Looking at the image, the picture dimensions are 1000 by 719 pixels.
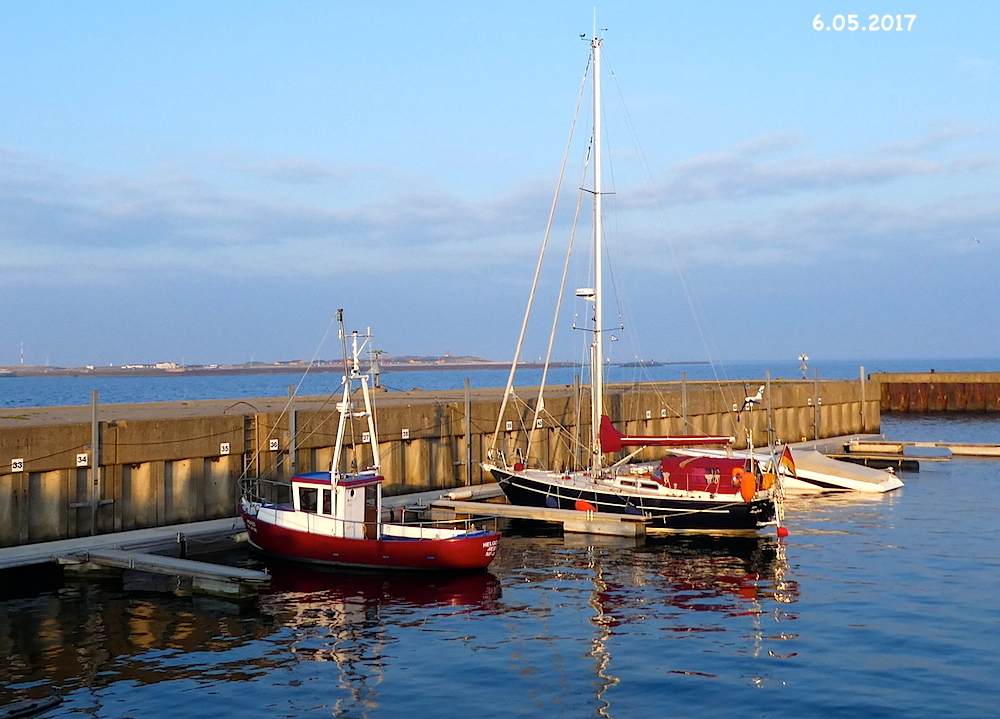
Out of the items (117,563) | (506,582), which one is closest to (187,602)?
(117,563)

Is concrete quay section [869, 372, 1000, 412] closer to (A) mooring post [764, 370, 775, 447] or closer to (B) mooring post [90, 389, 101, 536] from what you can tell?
(A) mooring post [764, 370, 775, 447]

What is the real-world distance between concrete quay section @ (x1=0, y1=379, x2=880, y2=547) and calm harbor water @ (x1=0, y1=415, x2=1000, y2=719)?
312 cm

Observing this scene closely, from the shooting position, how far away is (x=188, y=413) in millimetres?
39125

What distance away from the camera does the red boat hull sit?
2852 cm

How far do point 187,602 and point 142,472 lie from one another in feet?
23.9

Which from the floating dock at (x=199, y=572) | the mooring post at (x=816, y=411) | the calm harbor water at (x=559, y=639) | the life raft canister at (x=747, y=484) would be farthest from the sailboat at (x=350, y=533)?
the mooring post at (x=816, y=411)

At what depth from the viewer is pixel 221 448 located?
3334 cm

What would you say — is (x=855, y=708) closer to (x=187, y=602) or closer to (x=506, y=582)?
(x=506, y=582)

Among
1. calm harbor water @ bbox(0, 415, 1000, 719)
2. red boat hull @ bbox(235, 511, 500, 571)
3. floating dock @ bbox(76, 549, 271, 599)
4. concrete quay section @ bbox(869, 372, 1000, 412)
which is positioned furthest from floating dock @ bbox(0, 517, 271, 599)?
concrete quay section @ bbox(869, 372, 1000, 412)

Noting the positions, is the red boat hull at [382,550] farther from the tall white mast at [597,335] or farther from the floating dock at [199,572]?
the tall white mast at [597,335]

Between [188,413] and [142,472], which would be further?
[188,413]

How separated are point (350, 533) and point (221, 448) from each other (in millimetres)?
6664

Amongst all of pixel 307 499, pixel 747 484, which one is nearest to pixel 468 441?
pixel 307 499

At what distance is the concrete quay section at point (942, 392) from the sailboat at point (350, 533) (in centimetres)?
8898
